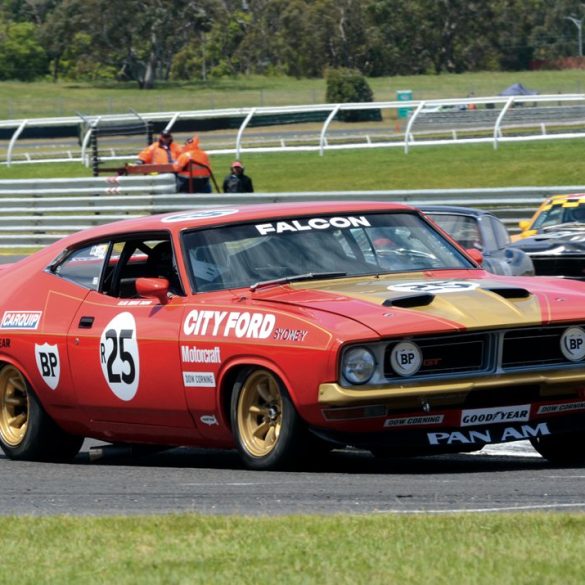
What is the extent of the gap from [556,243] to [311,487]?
1134 centimetres

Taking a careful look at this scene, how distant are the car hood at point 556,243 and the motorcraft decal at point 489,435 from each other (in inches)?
400

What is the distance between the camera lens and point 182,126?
51781 mm

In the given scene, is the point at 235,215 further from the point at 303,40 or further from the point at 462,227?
the point at 303,40

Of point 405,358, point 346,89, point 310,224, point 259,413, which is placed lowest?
point 346,89

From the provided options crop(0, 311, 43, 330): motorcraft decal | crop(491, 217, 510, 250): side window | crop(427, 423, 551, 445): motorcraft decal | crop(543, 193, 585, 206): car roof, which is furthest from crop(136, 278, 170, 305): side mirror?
crop(543, 193, 585, 206): car roof

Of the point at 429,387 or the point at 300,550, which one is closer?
the point at 300,550

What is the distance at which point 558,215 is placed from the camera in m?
19.4

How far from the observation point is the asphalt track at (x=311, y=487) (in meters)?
6.61

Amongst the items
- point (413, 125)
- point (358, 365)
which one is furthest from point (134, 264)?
point (413, 125)

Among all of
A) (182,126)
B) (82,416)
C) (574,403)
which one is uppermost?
(574,403)

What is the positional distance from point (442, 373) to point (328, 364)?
1.91 feet

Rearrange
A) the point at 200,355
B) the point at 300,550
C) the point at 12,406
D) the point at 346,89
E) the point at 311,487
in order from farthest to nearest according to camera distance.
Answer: the point at 346,89, the point at 12,406, the point at 200,355, the point at 311,487, the point at 300,550

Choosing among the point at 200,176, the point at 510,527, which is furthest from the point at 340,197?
the point at 510,527

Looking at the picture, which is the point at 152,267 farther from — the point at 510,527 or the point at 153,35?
the point at 153,35
